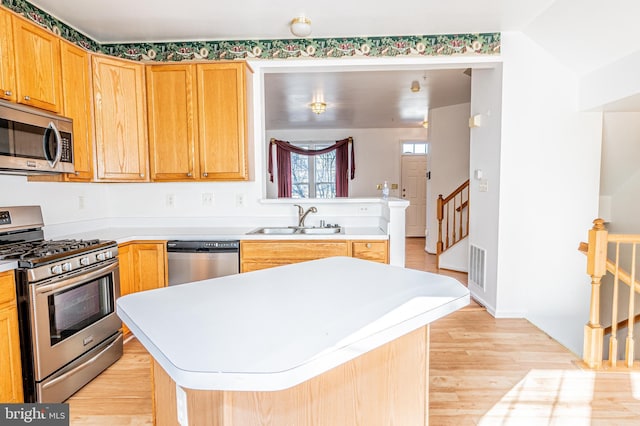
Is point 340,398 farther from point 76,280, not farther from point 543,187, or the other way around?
point 543,187

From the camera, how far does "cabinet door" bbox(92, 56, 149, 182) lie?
2955 mm

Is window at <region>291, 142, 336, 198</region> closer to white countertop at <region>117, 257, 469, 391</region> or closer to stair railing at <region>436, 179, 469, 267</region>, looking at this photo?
stair railing at <region>436, 179, 469, 267</region>

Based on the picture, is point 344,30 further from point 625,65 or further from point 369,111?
point 369,111

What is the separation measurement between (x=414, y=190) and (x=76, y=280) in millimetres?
7093

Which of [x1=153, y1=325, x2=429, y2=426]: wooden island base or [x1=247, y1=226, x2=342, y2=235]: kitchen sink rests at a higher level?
[x1=247, y1=226, x2=342, y2=235]: kitchen sink

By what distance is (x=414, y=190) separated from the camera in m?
8.24

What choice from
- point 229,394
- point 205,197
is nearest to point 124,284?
point 205,197

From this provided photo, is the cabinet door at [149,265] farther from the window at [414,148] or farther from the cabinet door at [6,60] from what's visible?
the window at [414,148]

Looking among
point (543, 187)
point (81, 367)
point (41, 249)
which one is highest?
point (543, 187)

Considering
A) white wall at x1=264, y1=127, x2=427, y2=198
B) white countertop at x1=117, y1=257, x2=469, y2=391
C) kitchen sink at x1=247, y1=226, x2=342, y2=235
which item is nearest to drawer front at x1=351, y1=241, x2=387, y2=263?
kitchen sink at x1=247, y1=226, x2=342, y2=235

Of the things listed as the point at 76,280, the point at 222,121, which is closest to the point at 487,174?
the point at 222,121

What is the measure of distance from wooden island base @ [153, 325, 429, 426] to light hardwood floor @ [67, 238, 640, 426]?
2.89 ft

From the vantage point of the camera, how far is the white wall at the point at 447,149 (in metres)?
6.05

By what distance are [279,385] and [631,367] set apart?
292 centimetres
